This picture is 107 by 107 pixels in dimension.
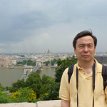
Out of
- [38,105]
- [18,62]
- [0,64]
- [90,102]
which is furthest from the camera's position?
[18,62]

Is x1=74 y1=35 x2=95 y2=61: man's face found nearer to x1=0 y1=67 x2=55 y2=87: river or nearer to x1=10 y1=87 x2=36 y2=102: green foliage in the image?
x1=10 y1=87 x2=36 y2=102: green foliage

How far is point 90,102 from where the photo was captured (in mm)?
2488

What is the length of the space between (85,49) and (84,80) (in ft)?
0.66

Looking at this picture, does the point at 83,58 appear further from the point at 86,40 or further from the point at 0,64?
the point at 0,64

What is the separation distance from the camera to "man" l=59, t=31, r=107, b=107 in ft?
8.20

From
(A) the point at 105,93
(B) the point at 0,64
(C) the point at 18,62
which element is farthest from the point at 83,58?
(C) the point at 18,62

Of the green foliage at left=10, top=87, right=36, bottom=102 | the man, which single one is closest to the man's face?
the man

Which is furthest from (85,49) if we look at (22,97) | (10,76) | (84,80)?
(10,76)

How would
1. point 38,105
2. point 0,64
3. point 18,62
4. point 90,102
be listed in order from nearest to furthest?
point 90,102
point 38,105
point 0,64
point 18,62

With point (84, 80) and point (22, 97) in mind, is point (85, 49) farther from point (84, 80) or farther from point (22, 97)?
point (22, 97)

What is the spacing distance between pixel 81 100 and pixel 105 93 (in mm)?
158

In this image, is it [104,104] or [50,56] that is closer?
[104,104]

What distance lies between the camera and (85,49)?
2559mm

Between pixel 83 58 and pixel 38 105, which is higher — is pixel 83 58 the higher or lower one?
the higher one
